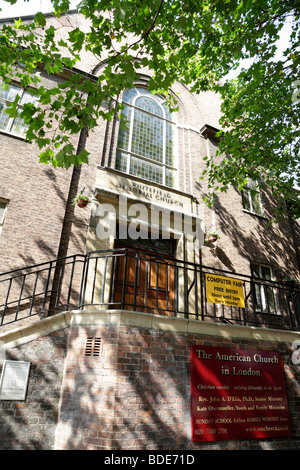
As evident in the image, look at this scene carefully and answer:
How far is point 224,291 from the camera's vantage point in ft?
21.3

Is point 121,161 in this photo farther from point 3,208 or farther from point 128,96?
point 3,208

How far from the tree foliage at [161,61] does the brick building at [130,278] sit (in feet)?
3.97

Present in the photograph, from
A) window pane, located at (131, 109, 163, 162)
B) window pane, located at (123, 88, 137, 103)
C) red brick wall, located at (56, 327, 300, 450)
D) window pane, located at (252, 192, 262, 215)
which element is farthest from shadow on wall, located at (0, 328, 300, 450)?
window pane, located at (123, 88, 137, 103)

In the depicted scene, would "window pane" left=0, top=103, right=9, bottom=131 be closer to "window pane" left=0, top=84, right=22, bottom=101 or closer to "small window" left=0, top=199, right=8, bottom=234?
"window pane" left=0, top=84, right=22, bottom=101

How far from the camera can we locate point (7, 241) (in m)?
6.53

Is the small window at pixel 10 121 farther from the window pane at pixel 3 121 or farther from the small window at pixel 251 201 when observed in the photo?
the small window at pixel 251 201

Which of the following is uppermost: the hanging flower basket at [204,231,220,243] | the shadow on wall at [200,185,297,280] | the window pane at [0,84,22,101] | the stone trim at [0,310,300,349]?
the window pane at [0,84,22,101]

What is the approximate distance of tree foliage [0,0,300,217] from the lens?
5.12 metres

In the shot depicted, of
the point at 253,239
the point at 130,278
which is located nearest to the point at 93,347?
the point at 130,278

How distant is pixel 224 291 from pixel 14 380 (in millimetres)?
4304

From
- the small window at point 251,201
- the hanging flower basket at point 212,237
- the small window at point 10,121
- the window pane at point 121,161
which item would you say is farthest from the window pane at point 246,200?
the small window at point 10,121

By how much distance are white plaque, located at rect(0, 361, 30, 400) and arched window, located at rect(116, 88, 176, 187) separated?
6.30m

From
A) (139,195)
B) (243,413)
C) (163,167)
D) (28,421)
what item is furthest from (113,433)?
(163,167)

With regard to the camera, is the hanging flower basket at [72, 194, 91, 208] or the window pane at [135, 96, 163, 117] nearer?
the hanging flower basket at [72, 194, 91, 208]
